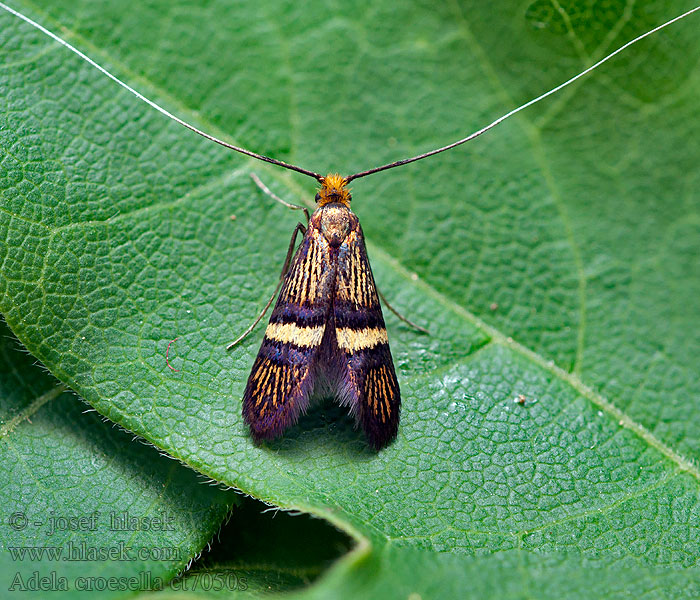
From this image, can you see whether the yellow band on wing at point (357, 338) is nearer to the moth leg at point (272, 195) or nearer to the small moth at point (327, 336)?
the small moth at point (327, 336)

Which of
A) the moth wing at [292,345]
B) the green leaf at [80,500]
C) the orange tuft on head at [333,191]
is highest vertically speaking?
the orange tuft on head at [333,191]

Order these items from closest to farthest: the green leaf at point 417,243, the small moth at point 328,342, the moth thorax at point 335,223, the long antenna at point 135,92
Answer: the green leaf at point 417,243 → the small moth at point 328,342 → the long antenna at point 135,92 → the moth thorax at point 335,223

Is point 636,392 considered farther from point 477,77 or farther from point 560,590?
point 477,77

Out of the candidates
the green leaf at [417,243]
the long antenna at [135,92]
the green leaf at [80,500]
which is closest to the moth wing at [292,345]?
the green leaf at [417,243]

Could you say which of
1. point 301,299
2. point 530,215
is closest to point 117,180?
point 301,299

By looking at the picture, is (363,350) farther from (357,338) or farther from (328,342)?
(328,342)

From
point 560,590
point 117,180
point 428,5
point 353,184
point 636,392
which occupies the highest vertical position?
point 428,5

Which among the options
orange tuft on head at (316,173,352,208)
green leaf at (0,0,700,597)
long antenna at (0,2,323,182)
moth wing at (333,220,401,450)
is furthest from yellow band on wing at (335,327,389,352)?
long antenna at (0,2,323,182)
